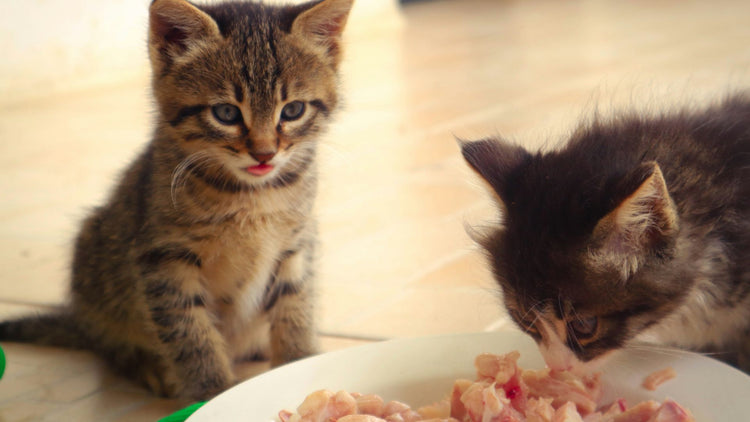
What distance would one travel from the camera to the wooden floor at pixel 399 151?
2408mm

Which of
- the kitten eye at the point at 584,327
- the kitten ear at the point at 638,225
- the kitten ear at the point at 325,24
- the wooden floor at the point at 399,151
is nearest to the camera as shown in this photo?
the kitten ear at the point at 638,225

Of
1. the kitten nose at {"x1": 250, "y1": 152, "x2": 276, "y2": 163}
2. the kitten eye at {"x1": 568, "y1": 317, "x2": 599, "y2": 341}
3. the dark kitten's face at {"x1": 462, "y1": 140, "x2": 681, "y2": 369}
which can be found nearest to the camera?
the dark kitten's face at {"x1": 462, "y1": 140, "x2": 681, "y2": 369}

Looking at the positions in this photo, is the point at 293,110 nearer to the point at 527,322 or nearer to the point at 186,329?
the point at 186,329

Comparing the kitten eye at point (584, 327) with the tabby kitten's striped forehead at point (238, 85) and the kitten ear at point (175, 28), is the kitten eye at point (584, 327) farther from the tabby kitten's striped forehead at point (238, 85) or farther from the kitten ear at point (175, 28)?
the kitten ear at point (175, 28)

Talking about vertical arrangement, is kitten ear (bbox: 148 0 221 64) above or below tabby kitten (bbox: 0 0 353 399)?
above

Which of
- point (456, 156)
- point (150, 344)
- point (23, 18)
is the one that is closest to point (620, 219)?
point (150, 344)

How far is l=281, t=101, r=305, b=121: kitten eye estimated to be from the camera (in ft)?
6.88

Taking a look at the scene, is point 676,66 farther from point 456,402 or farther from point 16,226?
point 456,402

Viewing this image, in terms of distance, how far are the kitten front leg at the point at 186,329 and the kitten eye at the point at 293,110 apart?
16.1 inches

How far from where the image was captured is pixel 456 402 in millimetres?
1737

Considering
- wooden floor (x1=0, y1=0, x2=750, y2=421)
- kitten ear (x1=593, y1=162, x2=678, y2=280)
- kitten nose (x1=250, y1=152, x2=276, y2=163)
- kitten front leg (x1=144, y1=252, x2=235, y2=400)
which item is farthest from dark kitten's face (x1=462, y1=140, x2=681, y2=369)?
kitten front leg (x1=144, y1=252, x2=235, y2=400)

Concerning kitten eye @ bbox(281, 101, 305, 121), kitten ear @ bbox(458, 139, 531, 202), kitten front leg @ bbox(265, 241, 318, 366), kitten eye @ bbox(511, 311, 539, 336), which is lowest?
kitten front leg @ bbox(265, 241, 318, 366)

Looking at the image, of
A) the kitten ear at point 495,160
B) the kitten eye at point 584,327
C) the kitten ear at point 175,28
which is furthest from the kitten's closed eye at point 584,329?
the kitten ear at point 175,28

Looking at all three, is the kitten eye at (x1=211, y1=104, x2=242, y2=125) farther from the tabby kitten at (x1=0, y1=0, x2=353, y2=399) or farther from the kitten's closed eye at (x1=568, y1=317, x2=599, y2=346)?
the kitten's closed eye at (x1=568, y1=317, x2=599, y2=346)
